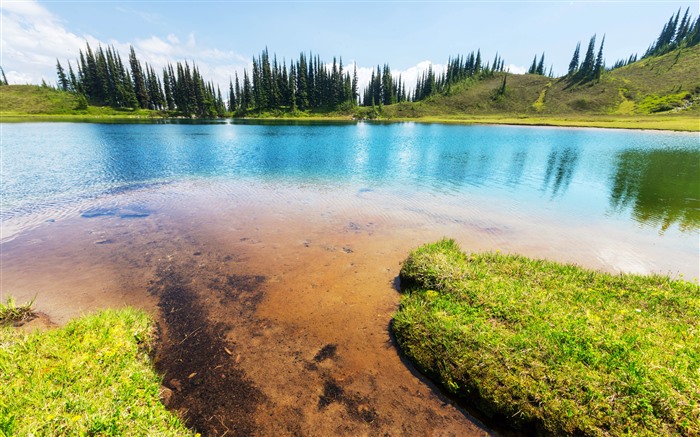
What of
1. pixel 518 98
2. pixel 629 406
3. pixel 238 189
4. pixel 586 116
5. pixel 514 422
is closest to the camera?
pixel 629 406

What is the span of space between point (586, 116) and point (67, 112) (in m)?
201

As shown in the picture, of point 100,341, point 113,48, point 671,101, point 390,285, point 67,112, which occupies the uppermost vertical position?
point 113,48

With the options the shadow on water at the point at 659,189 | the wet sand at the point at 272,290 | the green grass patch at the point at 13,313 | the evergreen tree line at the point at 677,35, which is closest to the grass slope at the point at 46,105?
the wet sand at the point at 272,290

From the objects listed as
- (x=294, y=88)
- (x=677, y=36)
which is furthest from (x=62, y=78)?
(x=677, y=36)

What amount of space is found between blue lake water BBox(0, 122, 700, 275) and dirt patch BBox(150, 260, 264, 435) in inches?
456

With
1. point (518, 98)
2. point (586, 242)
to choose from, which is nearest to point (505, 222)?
point (586, 242)

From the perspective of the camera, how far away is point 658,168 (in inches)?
1225

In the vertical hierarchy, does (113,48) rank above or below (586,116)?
above

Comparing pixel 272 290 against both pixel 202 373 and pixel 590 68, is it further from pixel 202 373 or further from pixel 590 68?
pixel 590 68

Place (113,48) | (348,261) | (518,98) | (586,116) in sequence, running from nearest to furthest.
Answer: (348,261)
(586,116)
(113,48)
(518,98)

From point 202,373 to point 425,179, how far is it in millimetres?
23948

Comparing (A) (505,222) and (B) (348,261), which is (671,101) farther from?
(B) (348,261)

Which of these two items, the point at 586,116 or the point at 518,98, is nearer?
the point at 586,116

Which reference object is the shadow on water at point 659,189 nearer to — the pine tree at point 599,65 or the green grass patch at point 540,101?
the green grass patch at point 540,101
